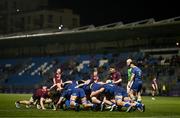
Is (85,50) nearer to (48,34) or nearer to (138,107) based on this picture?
(48,34)

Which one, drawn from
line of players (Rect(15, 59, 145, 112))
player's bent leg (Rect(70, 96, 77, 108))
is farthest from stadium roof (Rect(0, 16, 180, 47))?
player's bent leg (Rect(70, 96, 77, 108))

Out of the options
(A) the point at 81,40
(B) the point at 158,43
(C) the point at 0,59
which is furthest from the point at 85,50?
(C) the point at 0,59

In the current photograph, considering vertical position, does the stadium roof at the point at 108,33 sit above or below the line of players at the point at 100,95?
above

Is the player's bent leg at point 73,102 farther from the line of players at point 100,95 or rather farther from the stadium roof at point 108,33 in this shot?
the stadium roof at point 108,33

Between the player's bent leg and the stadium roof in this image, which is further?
the stadium roof

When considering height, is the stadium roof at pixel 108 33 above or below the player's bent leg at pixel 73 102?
above

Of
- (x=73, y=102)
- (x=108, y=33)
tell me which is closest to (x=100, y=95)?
(x=73, y=102)

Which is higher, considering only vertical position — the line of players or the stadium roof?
the stadium roof

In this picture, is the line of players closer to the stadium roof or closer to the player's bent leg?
the player's bent leg

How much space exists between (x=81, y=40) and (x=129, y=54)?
8.17 metres

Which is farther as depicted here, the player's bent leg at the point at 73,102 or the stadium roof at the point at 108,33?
the stadium roof at the point at 108,33

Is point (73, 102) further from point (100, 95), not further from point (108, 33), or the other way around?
point (108, 33)

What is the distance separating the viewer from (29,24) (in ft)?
288

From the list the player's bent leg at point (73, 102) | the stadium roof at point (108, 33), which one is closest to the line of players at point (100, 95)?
the player's bent leg at point (73, 102)
